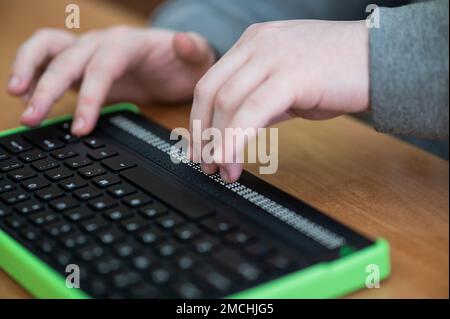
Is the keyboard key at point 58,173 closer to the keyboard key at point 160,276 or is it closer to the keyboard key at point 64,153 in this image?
the keyboard key at point 64,153

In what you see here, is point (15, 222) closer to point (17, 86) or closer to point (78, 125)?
point (78, 125)

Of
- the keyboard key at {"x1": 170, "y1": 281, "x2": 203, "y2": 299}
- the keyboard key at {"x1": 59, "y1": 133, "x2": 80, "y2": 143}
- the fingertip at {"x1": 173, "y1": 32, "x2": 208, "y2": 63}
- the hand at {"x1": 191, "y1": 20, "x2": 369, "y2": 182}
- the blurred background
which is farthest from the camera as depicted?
the blurred background

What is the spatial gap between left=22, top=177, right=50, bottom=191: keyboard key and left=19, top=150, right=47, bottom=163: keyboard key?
0.12ft

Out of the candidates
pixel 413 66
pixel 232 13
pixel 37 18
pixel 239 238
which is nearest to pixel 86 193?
pixel 239 238

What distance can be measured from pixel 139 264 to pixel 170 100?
341 mm

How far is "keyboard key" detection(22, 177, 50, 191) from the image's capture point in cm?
50

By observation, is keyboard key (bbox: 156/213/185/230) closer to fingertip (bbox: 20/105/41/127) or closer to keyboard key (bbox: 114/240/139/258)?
keyboard key (bbox: 114/240/139/258)

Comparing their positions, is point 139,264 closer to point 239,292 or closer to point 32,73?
point 239,292

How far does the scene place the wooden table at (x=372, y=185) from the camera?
42 cm

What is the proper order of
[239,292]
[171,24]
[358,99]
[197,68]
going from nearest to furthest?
1. [239,292]
2. [358,99]
3. [197,68]
4. [171,24]

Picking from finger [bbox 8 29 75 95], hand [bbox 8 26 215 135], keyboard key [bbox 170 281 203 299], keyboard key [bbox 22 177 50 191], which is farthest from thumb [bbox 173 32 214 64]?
keyboard key [bbox 170 281 203 299]

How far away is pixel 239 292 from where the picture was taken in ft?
1.24

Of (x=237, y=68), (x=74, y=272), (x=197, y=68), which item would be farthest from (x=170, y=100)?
(x=74, y=272)

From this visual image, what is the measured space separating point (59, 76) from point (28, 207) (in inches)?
9.5
